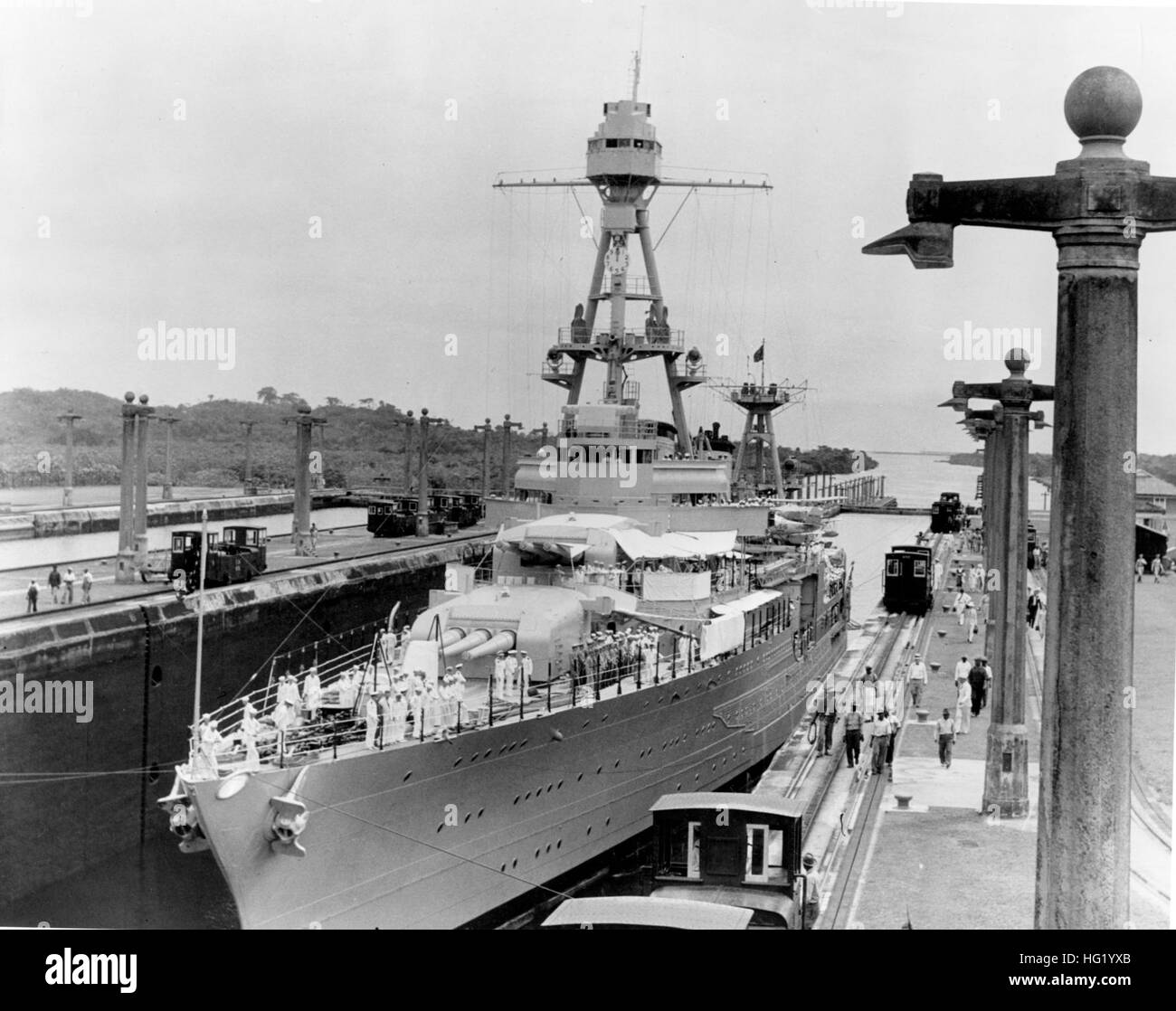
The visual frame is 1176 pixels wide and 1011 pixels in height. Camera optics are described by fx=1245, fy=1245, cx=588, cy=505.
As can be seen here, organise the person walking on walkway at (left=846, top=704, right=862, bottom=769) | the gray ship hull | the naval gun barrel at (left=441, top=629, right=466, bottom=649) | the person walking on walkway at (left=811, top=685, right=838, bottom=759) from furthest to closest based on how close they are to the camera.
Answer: the person walking on walkway at (left=811, top=685, right=838, bottom=759) < the person walking on walkway at (left=846, top=704, right=862, bottom=769) < the naval gun barrel at (left=441, top=629, right=466, bottom=649) < the gray ship hull

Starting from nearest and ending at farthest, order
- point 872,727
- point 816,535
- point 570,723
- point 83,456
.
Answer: point 570,723 < point 872,727 < point 816,535 < point 83,456

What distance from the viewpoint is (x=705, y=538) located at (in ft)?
69.6

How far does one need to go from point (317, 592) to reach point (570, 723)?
15301mm

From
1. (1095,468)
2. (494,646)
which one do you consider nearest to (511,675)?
(494,646)

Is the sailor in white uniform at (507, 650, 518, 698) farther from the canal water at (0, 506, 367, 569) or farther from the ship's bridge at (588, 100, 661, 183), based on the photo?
the canal water at (0, 506, 367, 569)

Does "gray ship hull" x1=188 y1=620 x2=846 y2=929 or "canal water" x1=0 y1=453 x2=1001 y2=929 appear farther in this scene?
"canal water" x1=0 y1=453 x2=1001 y2=929

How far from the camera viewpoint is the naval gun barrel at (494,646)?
1502 cm

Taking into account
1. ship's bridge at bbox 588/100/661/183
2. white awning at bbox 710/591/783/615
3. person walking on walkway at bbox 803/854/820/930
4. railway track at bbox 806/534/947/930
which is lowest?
railway track at bbox 806/534/947/930

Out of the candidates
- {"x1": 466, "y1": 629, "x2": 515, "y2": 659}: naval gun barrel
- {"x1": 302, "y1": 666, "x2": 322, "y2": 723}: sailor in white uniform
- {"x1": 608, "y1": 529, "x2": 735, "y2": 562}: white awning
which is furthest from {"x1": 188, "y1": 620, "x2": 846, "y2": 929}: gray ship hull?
{"x1": 608, "y1": 529, "x2": 735, "y2": 562}: white awning

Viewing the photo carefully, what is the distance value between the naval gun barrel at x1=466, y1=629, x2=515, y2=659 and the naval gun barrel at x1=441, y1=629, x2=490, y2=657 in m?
0.06

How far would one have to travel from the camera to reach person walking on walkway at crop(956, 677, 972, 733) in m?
17.5

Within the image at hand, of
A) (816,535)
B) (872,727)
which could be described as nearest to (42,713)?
(872,727)

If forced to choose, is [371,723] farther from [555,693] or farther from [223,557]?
[223,557]

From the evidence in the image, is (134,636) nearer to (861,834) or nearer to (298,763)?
(298,763)
